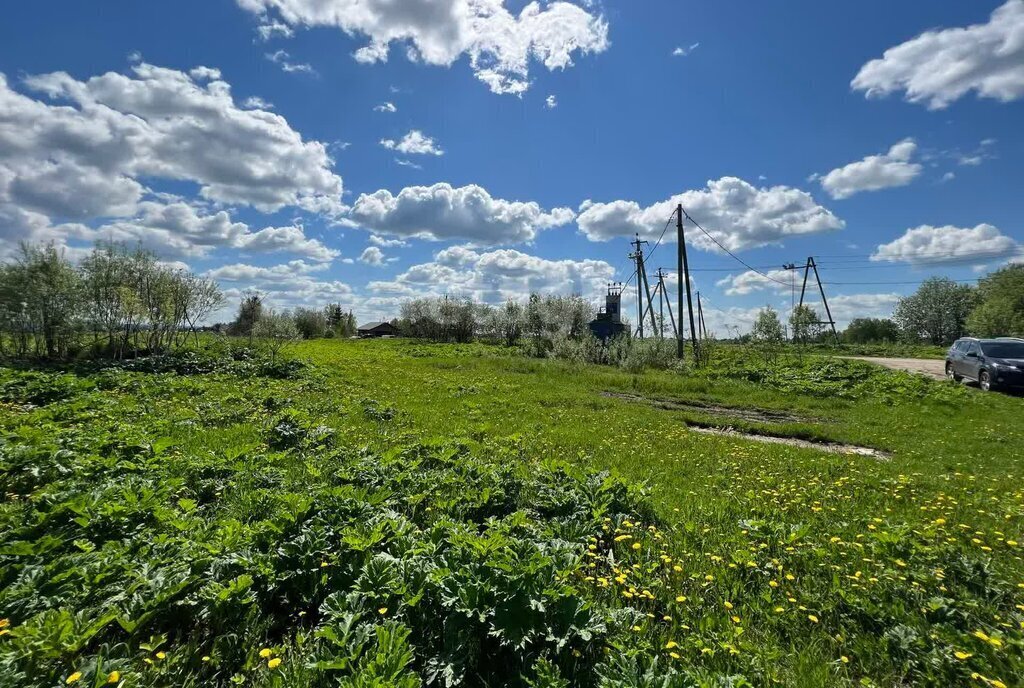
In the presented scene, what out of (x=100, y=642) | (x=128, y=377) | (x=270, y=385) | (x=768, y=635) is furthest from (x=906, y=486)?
(x=128, y=377)

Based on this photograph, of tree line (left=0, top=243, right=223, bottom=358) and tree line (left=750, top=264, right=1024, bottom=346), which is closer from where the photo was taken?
tree line (left=0, top=243, right=223, bottom=358)

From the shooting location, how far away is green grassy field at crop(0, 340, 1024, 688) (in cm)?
257

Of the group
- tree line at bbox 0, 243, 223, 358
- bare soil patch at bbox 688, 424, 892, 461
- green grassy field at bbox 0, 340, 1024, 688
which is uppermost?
tree line at bbox 0, 243, 223, 358

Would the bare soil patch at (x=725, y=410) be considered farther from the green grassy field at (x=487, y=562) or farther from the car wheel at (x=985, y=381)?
the car wheel at (x=985, y=381)

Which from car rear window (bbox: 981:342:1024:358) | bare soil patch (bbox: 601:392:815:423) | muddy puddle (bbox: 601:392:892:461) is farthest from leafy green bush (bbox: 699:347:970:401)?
muddy puddle (bbox: 601:392:892:461)

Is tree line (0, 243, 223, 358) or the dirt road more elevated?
tree line (0, 243, 223, 358)

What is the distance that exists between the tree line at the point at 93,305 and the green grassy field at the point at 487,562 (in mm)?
12518

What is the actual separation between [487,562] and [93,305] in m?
22.7

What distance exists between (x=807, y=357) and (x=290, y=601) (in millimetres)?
26512

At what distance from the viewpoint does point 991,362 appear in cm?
1569

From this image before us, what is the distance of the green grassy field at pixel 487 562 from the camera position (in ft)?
8.44

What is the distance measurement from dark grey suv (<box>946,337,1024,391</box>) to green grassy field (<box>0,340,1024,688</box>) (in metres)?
11.2

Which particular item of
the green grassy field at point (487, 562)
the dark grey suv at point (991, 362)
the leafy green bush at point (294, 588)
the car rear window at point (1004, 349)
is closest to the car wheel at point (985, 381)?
the dark grey suv at point (991, 362)

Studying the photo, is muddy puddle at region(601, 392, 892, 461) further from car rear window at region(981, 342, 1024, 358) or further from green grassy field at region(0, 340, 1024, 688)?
car rear window at region(981, 342, 1024, 358)
